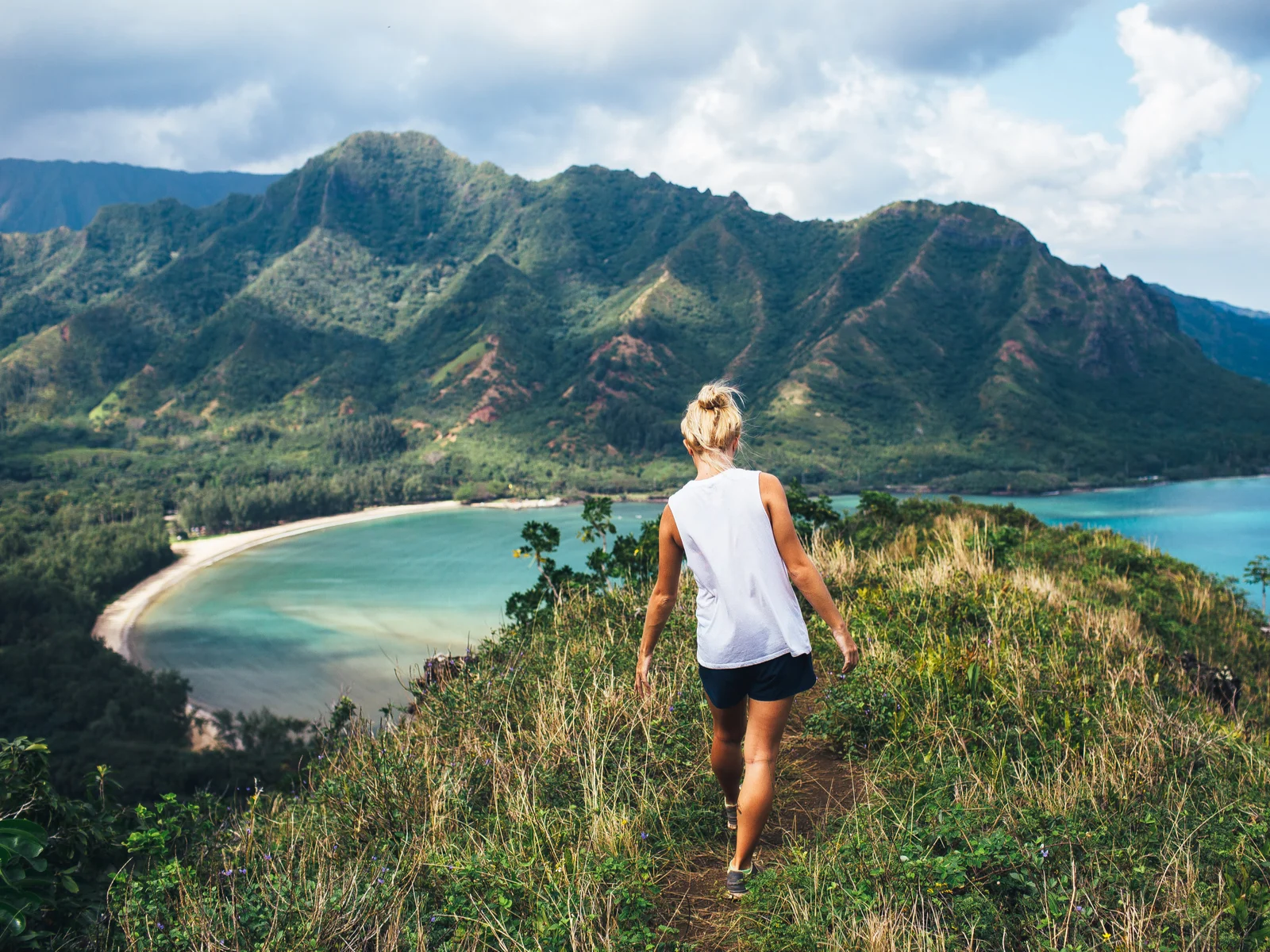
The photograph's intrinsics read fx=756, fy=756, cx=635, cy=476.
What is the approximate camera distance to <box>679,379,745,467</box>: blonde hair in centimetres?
250

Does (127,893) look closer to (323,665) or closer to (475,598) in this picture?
(323,665)

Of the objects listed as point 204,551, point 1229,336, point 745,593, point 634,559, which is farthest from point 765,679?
point 1229,336

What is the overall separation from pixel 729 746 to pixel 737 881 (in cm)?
42

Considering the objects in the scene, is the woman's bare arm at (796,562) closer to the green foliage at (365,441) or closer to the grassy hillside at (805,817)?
the grassy hillside at (805,817)

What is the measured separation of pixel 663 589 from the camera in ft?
8.68

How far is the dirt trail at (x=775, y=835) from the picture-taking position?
238 centimetres

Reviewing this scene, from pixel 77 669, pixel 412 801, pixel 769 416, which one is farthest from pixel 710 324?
pixel 412 801

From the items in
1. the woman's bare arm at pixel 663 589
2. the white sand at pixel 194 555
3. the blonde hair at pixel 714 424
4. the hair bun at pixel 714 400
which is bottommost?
the white sand at pixel 194 555

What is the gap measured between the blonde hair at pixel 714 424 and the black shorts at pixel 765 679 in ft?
2.17

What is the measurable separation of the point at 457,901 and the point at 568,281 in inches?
6091

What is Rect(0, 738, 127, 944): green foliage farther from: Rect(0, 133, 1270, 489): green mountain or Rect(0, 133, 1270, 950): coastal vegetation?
Rect(0, 133, 1270, 489): green mountain

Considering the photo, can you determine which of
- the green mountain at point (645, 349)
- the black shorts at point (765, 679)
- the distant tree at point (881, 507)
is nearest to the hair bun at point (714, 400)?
the black shorts at point (765, 679)

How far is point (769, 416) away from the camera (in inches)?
3469

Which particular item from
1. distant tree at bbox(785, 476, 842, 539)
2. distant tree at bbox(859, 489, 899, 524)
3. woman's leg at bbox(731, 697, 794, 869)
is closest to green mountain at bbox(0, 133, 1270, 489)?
distant tree at bbox(859, 489, 899, 524)
